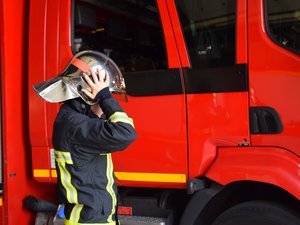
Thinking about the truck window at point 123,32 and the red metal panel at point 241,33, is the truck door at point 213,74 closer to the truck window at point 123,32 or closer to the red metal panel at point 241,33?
the red metal panel at point 241,33

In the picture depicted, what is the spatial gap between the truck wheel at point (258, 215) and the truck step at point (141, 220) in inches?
15.0

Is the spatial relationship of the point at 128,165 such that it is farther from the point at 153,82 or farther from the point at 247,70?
the point at 247,70

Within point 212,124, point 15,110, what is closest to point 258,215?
point 212,124

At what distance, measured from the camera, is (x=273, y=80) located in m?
2.36

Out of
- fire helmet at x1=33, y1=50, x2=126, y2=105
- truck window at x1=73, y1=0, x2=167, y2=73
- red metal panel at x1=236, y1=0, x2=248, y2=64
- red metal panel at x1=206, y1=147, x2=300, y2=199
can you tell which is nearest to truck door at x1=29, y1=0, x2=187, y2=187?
truck window at x1=73, y1=0, x2=167, y2=73

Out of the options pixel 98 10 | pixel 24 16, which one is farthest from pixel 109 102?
pixel 24 16

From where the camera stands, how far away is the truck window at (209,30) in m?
2.50

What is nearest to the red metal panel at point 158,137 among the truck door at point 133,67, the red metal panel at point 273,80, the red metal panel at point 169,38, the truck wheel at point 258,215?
the truck door at point 133,67

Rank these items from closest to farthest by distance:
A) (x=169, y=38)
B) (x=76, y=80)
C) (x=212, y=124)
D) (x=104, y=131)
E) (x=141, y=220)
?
(x=104, y=131) < (x=76, y=80) < (x=212, y=124) < (x=169, y=38) < (x=141, y=220)

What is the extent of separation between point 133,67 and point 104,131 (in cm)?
103

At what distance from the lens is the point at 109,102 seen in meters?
1.92

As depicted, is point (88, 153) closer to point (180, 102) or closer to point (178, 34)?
point (180, 102)

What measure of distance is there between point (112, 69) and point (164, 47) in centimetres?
61

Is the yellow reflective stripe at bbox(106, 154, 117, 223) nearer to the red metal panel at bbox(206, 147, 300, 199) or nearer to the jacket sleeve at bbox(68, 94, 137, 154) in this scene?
the jacket sleeve at bbox(68, 94, 137, 154)
